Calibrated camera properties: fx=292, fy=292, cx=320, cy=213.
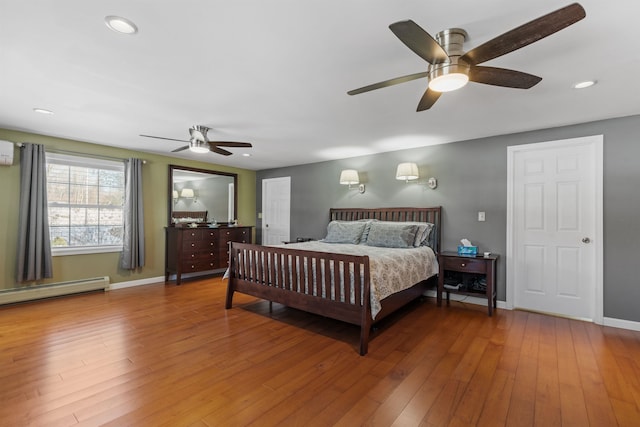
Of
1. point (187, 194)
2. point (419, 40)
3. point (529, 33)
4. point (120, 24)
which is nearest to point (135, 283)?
point (187, 194)

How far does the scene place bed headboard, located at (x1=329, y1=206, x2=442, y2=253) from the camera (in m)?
4.38

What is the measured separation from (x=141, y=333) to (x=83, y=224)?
8.78 feet

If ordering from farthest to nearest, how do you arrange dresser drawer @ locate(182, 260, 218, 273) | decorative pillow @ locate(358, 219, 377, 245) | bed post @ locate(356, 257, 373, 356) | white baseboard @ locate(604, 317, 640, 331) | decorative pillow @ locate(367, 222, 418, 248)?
dresser drawer @ locate(182, 260, 218, 273) → decorative pillow @ locate(358, 219, 377, 245) → decorative pillow @ locate(367, 222, 418, 248) → white baseboard @ locate(604, 317, 640, 331) → bed post @ locate(356, 257, 373, 356)

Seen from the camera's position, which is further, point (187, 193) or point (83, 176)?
point (187, 193)

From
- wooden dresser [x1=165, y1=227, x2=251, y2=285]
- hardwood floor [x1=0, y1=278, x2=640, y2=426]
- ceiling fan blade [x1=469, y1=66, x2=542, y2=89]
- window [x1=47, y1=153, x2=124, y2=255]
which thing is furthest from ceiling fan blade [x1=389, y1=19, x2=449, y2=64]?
window [x1=47, y1=153, x2=124, y2=255]

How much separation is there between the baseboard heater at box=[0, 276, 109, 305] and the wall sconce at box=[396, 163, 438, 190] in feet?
15.9

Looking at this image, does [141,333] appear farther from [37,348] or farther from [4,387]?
[4,387]

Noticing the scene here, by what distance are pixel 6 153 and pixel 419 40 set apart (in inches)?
197

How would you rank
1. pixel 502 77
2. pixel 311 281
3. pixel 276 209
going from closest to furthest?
pixel 502 77
pixel 311 281
pixel 276 209

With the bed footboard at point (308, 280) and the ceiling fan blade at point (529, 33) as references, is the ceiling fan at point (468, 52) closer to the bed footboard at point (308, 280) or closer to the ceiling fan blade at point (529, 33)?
the ceiling fan blade at point (529, 33)

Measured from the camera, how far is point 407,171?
4395 millimetres

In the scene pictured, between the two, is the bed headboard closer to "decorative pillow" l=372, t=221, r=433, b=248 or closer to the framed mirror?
"decorative pillow" l=372, t=221, r=433, b=248

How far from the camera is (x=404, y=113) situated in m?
3.18

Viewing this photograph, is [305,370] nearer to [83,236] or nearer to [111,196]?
[83,236]
